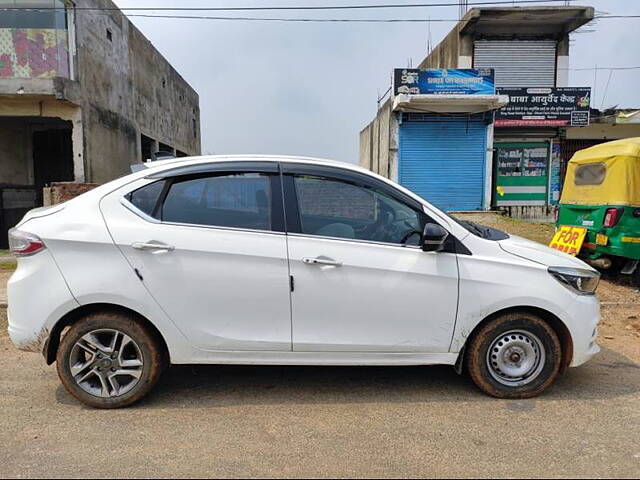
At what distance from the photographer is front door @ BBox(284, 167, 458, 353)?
3330 mm

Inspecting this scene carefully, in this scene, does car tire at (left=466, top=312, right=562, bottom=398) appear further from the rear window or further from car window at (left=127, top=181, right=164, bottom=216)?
the rear window

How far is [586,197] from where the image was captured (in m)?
7.46

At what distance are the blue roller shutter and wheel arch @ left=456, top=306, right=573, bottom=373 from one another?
39.5 ft

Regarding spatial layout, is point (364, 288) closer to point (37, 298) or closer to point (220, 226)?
point (220, 226)

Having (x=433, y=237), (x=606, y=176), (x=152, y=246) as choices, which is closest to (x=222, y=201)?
(x=152, y=246)

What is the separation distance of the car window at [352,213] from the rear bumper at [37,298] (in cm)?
178

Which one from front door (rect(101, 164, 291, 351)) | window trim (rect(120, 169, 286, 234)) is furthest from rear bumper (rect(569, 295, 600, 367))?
window trim (rect(120, 169, 286, 234))

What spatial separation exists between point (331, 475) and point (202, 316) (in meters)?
1.39

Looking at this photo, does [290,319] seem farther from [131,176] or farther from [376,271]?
[131,176]

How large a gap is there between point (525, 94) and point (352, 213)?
50.6 feet

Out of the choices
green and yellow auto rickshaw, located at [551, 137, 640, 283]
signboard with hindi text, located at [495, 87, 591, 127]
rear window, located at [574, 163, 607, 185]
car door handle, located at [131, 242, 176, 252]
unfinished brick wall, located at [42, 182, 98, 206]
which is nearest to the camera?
car door handle, located at [131, 242, 176, 252]

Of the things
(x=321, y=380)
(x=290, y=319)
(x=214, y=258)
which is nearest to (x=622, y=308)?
(x=321, y=380)

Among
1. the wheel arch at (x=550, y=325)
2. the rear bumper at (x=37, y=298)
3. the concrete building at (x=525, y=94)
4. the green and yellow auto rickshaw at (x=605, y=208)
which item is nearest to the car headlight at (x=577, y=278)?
the wheel arch at (x=550, y=325)

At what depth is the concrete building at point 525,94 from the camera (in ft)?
53.8
